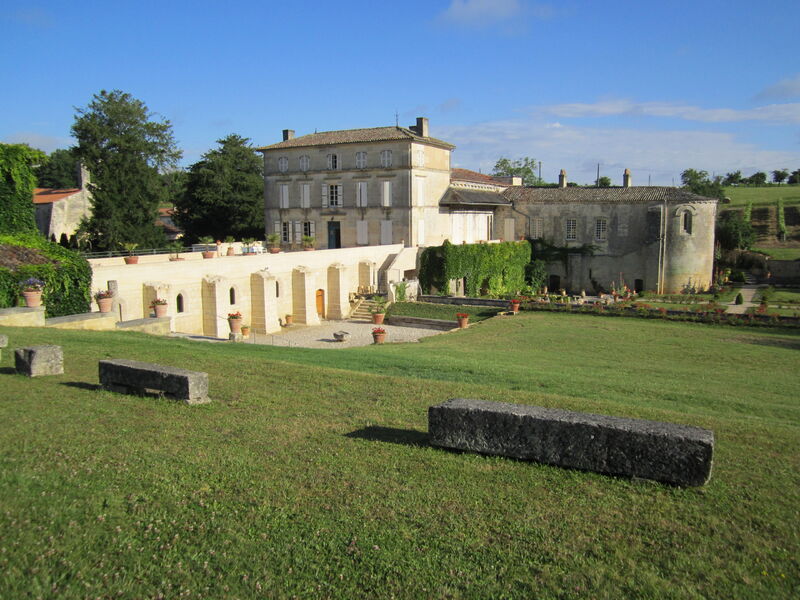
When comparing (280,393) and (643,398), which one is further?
(643,398)

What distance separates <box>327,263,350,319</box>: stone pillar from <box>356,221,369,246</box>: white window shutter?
8966mm

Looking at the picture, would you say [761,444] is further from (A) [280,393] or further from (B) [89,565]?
(B) [89,565]

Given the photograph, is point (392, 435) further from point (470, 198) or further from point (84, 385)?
point (470, 198)

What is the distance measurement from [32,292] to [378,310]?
19.6 m

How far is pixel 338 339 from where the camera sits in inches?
1134

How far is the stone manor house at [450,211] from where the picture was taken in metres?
44.2

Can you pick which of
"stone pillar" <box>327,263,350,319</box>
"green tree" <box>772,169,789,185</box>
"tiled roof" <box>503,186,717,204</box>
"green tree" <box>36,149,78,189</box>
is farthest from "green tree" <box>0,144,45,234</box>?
"green tree" <box>772,169,789,185</box>

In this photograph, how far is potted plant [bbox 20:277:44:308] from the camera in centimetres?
1841

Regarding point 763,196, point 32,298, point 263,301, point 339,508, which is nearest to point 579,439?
point 339,508

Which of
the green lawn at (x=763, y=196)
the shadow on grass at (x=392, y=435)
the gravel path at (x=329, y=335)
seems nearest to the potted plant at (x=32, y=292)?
the gravel path at (x=329, y=335)

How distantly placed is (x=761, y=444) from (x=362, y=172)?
38.4 meters

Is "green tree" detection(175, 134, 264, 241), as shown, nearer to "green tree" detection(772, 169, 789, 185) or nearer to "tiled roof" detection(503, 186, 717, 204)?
"tiled roof" detection(503, 186, 717, 204)

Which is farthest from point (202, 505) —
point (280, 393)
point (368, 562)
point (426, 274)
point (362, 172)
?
point (362, 172)

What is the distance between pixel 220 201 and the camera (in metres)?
54.1
